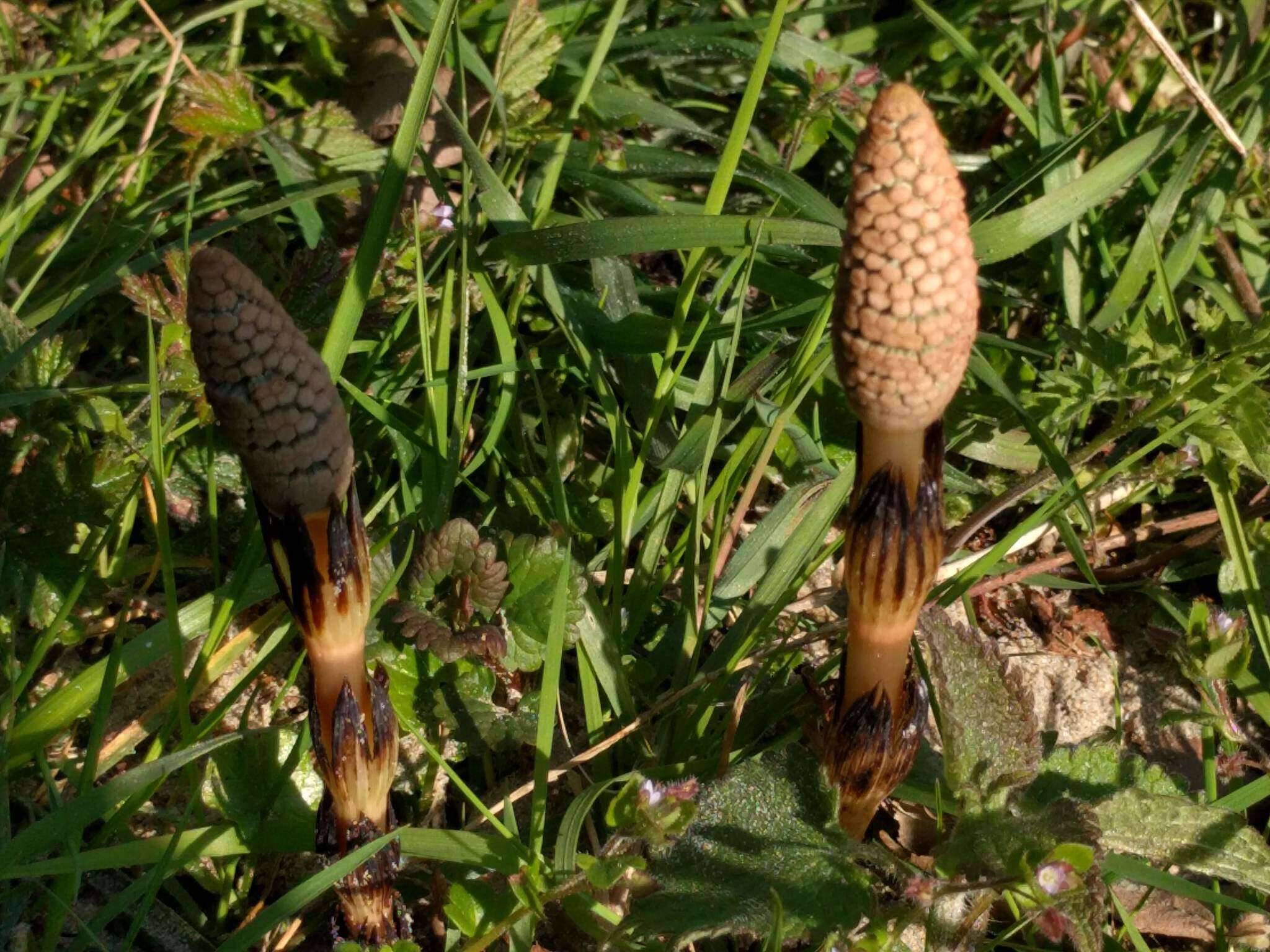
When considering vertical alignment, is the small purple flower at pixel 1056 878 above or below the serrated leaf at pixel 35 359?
below

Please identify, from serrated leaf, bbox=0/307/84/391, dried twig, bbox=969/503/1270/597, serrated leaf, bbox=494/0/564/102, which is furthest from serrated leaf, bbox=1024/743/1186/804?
serrated leaf, bbox=0/307/84/391

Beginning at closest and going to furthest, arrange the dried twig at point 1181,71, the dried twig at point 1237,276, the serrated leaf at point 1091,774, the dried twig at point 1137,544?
the serrated leaf at point 1091,774, the dried twig at point 1181,71, the dried twig at point 1137,544, the dried twig at point 1237,276

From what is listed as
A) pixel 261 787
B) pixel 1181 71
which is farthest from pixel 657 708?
pixel 1181 71

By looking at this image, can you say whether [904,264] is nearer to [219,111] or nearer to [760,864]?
[760,864]

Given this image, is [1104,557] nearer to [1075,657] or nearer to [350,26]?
[1075,657]

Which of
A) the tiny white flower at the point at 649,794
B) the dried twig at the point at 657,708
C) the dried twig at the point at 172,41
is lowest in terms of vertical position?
the dried twig at the point at 657,708

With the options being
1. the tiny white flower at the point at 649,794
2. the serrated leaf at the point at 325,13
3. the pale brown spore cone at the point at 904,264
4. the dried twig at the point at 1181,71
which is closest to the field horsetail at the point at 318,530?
the tiny white flower at the point at 649,794

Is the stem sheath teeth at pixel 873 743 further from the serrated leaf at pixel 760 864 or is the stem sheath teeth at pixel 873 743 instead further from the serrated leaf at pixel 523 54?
the serrated leaf at pixel 523 54
